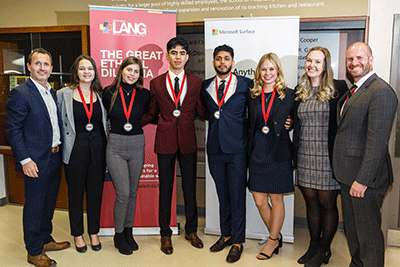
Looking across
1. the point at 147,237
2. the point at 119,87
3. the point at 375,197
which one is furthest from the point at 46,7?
the point at 375,197

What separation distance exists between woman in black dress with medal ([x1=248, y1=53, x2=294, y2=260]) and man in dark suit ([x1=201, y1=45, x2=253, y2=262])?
0.10 metres

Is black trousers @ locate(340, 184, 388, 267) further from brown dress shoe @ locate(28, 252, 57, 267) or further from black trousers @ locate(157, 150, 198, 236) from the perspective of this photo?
brown dress shoe @ locate(28, 252, 57, 267)

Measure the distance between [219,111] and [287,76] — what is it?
36.6 inches

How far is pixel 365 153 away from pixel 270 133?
0.86 metres

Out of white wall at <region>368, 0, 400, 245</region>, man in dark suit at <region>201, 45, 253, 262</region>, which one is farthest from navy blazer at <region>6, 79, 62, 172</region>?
white wall at <region>368, 0, 400, 245</region>

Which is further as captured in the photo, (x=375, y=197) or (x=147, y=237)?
(x=147, y=237)

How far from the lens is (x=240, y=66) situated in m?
3.43

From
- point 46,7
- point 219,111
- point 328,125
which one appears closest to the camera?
point 328,125

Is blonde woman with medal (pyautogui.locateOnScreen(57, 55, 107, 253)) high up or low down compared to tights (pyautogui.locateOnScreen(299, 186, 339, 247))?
up

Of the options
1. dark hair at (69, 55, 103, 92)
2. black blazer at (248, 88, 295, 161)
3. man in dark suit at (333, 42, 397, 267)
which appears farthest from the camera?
dark hair at (69, 55, 103, 92)

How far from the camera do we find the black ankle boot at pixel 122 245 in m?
3.16

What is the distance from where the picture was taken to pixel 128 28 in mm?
3477

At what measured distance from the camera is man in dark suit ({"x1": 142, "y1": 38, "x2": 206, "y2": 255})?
3.05 m

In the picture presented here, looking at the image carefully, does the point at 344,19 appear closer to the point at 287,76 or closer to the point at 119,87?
the point at 287,76
